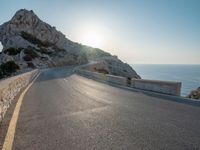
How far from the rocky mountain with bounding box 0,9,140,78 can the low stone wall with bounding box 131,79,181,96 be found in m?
36.8

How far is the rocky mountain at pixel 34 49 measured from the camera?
61.6 m

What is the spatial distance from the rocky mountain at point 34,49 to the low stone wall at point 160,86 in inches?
1450

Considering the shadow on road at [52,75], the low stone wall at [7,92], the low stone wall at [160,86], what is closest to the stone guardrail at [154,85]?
the low stone wall at [160,86]

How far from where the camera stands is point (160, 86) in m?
13.5

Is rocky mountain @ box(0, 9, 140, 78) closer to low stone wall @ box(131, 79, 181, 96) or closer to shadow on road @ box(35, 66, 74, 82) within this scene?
shadow on road @ box(35, 66, 74, 82)

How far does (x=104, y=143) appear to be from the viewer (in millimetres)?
4555

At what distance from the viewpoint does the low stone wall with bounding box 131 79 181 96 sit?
12.3 meters

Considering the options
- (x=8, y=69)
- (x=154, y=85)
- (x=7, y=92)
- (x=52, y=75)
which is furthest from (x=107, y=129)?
(x=8, y=69)

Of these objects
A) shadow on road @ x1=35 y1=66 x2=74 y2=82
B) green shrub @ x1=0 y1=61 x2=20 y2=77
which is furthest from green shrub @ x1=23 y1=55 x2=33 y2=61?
shadow on road @ x1=35 y1=66 x2=74 y2=82

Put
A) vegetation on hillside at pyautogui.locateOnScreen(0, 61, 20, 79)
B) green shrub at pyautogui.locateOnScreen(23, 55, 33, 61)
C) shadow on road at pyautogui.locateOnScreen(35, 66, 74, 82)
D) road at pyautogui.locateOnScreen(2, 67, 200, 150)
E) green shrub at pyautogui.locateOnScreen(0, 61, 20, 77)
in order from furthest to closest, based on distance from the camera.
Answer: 1. green shrub at pyautogui.locateOnScreen(23, 55, 33, 61)
2. green shrub at pyautogui.locateOnScreen(0, 61, 20, 77)
3. vegetation on hillside at pyautogui.locateOnScreen(0, 61, 20, 79)
4. shadow on road at pyautogui.locateOnScreen(35, 66, 74, 82)
5. road at pyautogui.locateOnScreen(2, 67, 200, 150)

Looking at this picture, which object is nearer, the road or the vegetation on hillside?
the road

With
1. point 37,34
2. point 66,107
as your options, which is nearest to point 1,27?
point 37,34

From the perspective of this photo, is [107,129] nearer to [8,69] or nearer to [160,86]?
[160,86]

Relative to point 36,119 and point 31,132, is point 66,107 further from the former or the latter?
point 31,132
